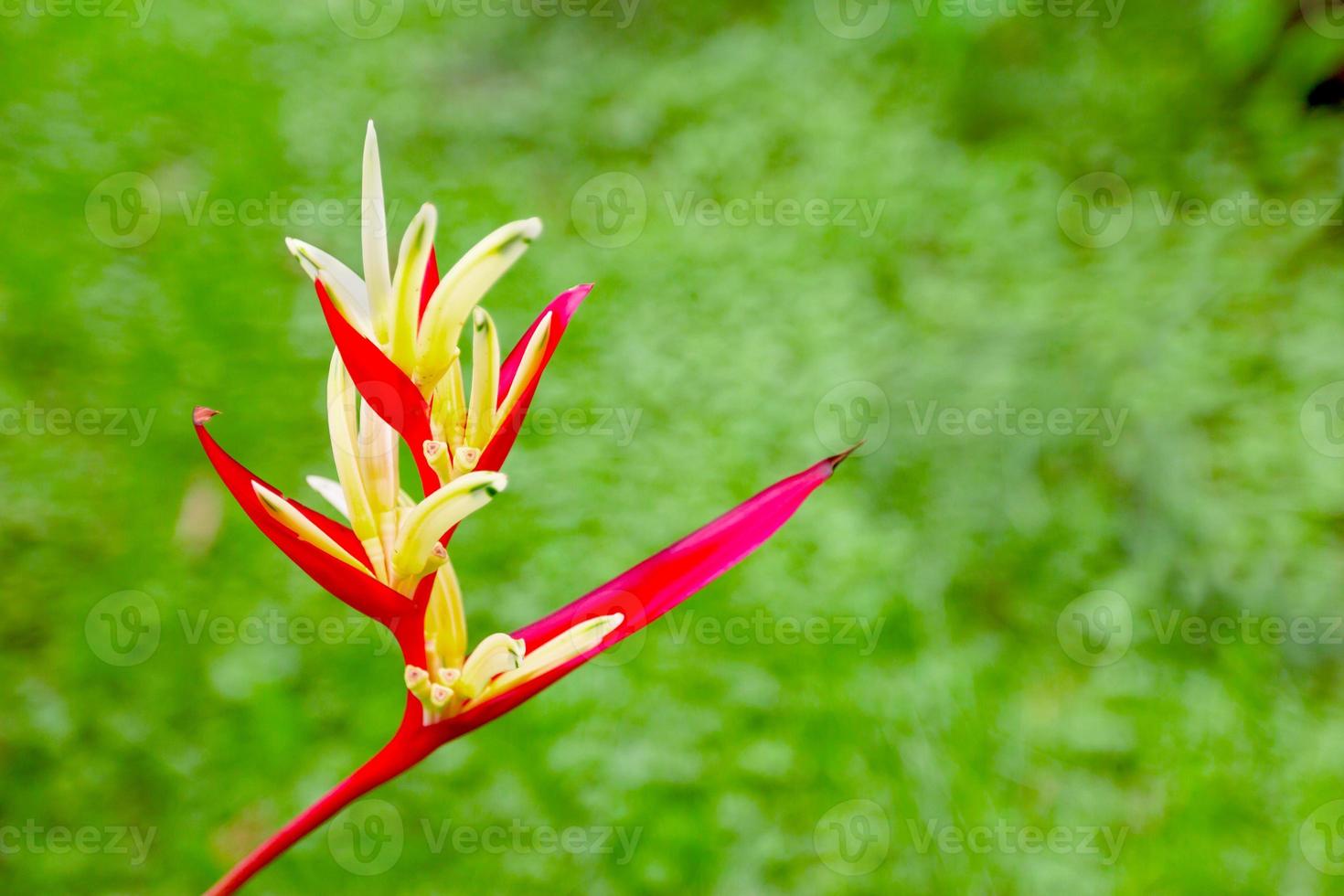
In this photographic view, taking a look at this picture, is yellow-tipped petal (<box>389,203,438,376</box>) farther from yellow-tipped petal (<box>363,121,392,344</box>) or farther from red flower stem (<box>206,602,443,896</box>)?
red flower stem (<box>206,602,443,896</box>)

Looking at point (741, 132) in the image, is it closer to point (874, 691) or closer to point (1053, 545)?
point (1053, 545)

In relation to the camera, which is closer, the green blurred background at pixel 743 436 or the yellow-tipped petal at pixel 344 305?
the yellow-tipped petal at pixel 344 305

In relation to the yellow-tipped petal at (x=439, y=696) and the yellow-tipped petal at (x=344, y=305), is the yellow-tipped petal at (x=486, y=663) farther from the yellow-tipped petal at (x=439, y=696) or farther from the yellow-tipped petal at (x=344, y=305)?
the yellow-tipped petal at (x=344, y=305)

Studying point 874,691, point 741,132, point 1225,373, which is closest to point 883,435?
point 874,691

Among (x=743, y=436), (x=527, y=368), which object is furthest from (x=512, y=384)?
(x=743, y=436)

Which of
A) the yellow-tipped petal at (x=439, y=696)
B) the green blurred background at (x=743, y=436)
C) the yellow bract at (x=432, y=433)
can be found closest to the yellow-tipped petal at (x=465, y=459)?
the yellow bract at (x=432, y=433)
